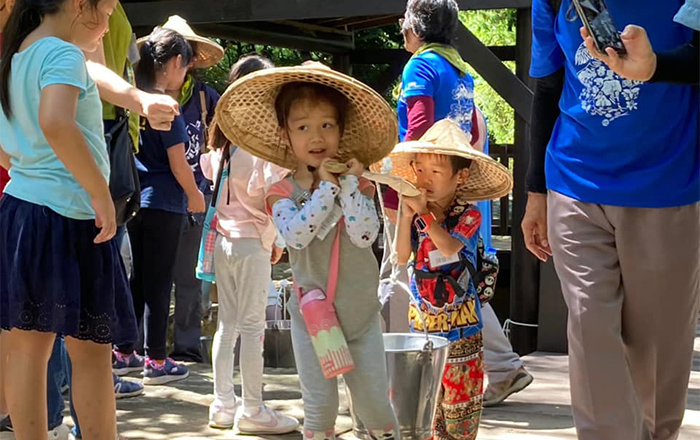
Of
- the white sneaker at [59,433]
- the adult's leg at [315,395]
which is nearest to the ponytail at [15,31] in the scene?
the adult's leg at [315,395]

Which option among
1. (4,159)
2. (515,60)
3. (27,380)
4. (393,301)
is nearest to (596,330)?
(27,380)

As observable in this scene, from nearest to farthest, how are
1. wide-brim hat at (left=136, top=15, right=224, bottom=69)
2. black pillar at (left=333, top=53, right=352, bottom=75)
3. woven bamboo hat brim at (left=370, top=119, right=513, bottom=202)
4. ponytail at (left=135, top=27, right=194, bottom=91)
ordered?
1. woven bamboo hat brim at (left=370, top=119, right=513, bottom=202)
2. ponytail at (left=135, top=27, right=194, bottom=91)
3. wide-brim hat at (left=136, top=15, right=224, bottom=69)
4. black pillar at (left=333, top=53, right=352, bottom=75)

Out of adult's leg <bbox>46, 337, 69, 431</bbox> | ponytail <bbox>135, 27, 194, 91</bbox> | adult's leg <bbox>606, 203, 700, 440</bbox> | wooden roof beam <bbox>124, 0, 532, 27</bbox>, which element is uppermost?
wooden roof beam <bbox>124, 0, 532, 27</bbox>

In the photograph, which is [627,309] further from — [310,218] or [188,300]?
[188,300]

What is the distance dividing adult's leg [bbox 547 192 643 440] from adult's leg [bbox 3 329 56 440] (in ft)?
5.49

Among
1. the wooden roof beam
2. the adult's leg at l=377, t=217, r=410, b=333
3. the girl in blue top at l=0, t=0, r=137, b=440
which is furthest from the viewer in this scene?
the wooden roof beam

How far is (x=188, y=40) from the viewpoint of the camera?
597 cm

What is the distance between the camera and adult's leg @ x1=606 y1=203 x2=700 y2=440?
294cm

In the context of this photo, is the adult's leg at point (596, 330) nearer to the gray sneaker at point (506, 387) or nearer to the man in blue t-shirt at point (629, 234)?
the man in blue t-shirt at point (629, 234)

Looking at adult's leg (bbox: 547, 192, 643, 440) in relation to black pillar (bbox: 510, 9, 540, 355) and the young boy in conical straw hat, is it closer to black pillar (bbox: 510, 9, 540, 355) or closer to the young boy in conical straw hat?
the young boy in conical straw hat

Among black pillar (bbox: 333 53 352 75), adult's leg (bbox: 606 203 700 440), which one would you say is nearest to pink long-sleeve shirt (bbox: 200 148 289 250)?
adult's leg (bbox: 606 203 700 440)

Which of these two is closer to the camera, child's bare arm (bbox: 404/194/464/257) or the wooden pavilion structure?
child's bare arm (bbox: 404/194/464/257)

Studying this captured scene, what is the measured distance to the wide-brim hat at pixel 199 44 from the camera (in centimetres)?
598

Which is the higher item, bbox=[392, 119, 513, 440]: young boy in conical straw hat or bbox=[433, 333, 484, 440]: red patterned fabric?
bbox=[392, 119, 513, 440]: young boy in conical straw hat
